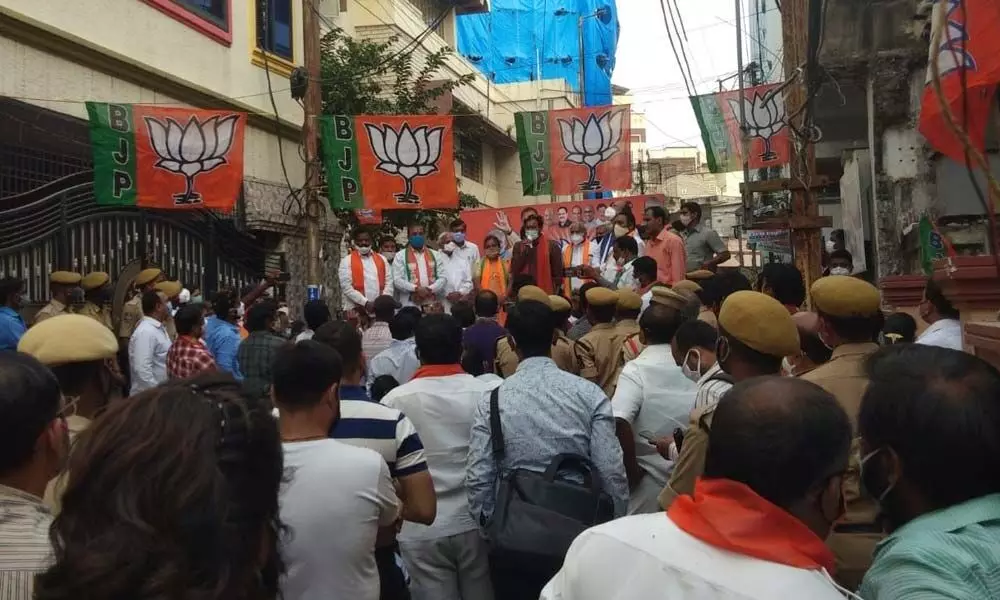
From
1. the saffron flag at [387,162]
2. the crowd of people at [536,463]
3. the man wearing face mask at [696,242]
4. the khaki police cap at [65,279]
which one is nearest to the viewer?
the crowd of people at [536,463]

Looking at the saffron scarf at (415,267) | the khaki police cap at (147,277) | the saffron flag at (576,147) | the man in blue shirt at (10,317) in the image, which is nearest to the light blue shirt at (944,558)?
the man in blue shirt at (10,317)

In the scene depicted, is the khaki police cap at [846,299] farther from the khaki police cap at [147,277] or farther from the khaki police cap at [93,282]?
the khaki police cap at [147,277]

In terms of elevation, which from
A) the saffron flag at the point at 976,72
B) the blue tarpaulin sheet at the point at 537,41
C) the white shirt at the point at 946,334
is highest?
the blue tarpaulin sheet at the point at 537,41

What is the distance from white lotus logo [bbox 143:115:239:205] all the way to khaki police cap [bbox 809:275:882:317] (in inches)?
366

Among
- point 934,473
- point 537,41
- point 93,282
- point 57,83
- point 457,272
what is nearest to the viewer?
point 934,473

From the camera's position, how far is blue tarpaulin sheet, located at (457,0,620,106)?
1507 inches

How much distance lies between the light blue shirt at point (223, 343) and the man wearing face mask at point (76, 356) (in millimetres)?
4536

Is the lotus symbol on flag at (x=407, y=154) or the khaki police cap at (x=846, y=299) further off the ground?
the lotus symbol on flag at (x=407, y=154)

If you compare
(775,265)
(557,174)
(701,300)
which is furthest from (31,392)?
(557,174)

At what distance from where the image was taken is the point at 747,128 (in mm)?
13836

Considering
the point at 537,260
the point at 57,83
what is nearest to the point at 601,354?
the point at 537,260

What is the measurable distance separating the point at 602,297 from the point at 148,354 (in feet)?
12.2

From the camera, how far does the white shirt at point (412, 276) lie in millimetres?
11883

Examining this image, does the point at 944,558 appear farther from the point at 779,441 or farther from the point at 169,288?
the point at 169,288
